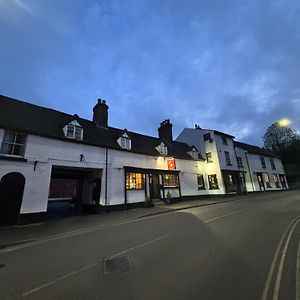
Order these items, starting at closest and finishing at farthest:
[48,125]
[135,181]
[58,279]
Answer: [58,279] < [48,125] < [135,181]

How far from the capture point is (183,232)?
888 cm

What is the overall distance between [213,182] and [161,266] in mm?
26359

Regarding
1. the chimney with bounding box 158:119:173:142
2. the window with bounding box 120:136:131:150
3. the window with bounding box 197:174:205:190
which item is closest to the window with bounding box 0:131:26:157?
the window with bounding box 120:136:131:150

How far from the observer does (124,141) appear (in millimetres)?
21453

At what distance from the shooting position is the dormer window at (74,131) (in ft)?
57.2

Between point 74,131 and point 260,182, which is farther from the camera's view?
point 260,182

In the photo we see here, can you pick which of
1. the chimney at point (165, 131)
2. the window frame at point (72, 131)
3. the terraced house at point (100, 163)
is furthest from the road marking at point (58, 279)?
the chimney at point (165, 131)

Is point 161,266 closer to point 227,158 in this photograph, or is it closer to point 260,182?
point 227,158

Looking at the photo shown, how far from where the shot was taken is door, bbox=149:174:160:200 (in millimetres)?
22219

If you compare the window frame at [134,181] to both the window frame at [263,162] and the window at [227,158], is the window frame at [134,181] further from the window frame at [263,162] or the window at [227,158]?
the window frame at [263,162]

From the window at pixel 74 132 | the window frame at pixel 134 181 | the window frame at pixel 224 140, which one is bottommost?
the window frame at pixel 134 181

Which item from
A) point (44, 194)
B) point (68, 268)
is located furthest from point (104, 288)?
point (44, 194)

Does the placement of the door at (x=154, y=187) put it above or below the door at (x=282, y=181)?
below

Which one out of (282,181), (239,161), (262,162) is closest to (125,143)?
(239,161)
